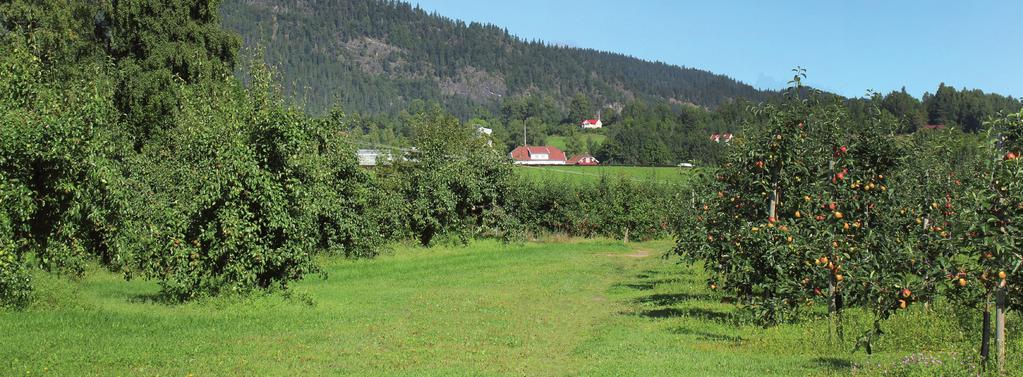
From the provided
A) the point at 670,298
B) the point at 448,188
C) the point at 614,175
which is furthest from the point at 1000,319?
the point at 614,175

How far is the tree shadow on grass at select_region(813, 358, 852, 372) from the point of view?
39.3ft

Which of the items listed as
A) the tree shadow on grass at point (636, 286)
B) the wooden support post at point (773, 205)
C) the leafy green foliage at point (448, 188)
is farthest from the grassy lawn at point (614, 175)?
the leafy green foliage at point (448, 188)

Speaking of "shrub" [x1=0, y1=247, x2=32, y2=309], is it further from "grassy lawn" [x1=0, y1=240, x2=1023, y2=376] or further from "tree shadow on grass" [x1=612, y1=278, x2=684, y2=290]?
"tree shadow on grass" [x1=612, y1=278, x2=684, y2=290]

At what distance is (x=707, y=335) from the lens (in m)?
16.2

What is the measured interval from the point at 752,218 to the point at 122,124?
26.0 m

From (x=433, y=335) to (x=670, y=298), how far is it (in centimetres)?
896

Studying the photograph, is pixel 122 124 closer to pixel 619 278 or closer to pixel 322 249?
pixel 322 249

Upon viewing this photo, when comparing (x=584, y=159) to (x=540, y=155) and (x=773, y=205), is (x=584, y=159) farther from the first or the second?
(x=773, y=205)

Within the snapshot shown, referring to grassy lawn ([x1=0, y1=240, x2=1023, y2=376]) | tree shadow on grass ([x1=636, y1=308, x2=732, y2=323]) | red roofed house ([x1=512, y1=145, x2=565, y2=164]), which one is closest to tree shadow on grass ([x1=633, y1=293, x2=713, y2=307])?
grassy lawn ([x1=0, y1=240, x2=1023, y2=376])

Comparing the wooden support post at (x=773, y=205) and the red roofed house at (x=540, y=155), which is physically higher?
the red roofed house at (x=540, y=155)

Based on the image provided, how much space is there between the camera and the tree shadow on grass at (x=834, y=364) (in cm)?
1198

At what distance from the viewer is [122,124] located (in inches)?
1292

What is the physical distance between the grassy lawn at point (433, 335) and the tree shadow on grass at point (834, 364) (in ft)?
0.09

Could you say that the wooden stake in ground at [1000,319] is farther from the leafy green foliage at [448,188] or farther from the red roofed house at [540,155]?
the red roofed house at [540,155]
